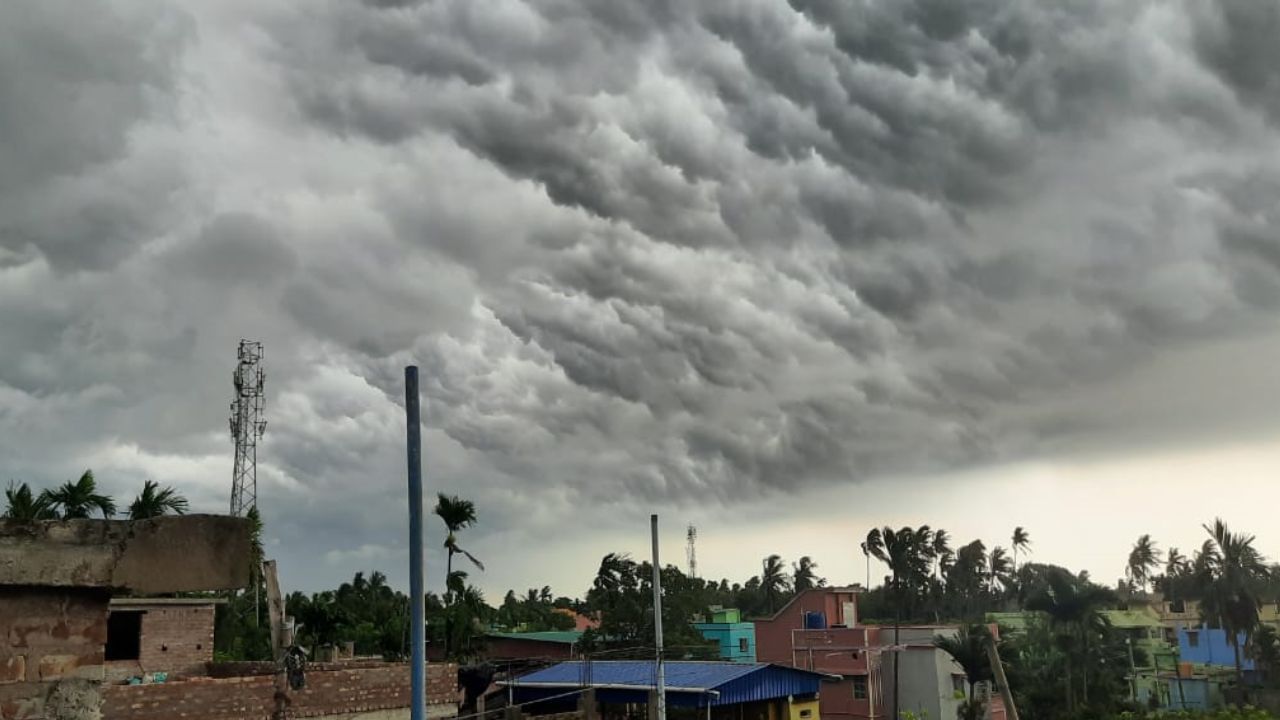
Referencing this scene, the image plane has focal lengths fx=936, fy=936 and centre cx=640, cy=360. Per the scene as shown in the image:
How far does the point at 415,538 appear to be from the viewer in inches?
410

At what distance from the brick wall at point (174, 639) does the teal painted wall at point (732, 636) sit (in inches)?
1231

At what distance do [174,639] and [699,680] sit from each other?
652 inches

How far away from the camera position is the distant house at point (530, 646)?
52.0 m

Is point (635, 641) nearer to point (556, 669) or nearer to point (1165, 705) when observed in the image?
point (556, 669)

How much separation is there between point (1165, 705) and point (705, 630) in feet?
102

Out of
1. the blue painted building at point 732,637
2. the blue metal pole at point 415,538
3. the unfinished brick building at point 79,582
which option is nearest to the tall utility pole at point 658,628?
the blue metal pole at point 415,538

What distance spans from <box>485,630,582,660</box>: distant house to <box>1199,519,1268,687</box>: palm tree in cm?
4023

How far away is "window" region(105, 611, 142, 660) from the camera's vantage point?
27062 mm

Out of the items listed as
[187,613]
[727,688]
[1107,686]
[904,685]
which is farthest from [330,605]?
[1107,686]

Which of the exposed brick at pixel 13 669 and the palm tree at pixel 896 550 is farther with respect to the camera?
the palm tree at pixel 896 550

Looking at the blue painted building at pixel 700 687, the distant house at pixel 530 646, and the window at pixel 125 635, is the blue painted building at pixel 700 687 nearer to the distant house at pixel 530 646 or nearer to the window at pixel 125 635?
the window at pixel 125 635

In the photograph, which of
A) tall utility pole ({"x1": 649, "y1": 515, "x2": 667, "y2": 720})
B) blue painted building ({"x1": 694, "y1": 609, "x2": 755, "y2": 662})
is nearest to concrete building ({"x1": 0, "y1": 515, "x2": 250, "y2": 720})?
tall utility pole ({"x1": 649, "y1": 515, "x2": 667, "y2": 720})

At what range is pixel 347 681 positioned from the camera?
71.0ft

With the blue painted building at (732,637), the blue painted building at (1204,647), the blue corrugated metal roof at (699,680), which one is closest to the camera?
the blue corrugated metal roof at (699,680)
